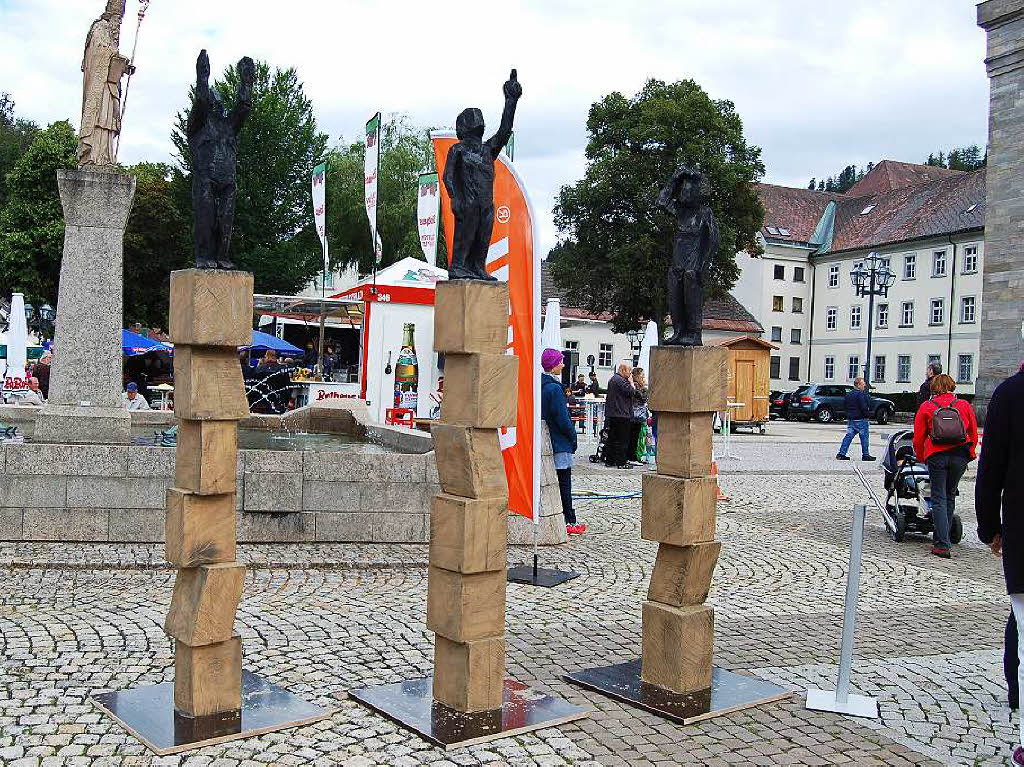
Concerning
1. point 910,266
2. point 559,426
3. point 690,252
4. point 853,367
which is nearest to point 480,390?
point 690,252

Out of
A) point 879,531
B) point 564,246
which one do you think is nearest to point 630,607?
point 879,531

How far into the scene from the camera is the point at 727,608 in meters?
8.05

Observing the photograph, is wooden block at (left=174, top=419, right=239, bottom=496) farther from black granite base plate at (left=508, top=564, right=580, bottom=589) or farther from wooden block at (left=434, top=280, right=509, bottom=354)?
black granite base plate at (left=508, top=564, right=580, bottom=589)

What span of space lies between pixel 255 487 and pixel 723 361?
4925mm

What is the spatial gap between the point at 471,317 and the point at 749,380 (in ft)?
108

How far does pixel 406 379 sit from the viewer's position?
22.0 metres

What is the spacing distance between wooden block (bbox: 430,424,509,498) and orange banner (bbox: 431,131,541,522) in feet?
8.83

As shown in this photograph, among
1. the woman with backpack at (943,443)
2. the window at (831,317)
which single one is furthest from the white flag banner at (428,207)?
the window at (831,317)

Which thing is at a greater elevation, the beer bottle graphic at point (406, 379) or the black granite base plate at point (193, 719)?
the beer bottle graphic at point (406, 379)

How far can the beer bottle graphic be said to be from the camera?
2184cm

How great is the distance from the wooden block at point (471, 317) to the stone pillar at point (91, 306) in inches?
A: 255

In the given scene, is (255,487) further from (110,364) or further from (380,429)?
(380,429)

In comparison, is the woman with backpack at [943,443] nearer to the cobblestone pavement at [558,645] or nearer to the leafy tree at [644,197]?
the cobblestone pavement at [558,645]

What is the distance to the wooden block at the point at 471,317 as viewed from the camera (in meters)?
5.11
